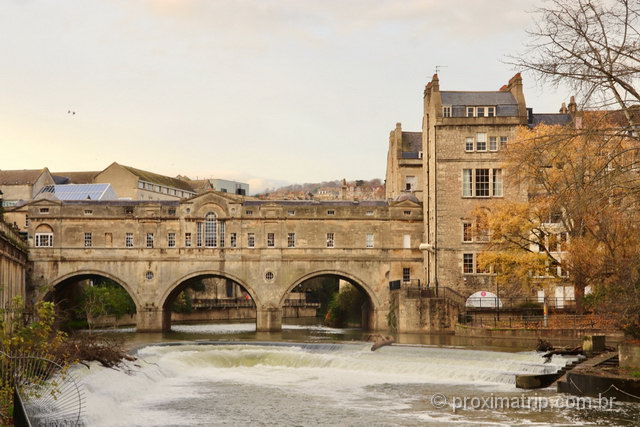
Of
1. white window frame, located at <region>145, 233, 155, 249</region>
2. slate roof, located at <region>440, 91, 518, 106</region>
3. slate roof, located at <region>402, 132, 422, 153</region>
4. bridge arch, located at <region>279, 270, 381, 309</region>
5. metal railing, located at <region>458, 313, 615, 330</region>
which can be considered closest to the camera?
metal railing, located at <region>458, 313, 615, 330</region>

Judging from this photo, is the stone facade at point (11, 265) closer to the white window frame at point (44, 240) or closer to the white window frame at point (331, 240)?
the white window frame at point (44, 240)

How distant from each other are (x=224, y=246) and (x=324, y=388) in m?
26.9

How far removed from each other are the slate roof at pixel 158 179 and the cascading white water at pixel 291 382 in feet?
167

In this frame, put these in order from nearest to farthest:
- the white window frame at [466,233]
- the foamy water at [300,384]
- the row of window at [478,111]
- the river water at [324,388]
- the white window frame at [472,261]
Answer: the river water at [324,388], the foamy water at [300,384], the white window frame at [466,233], the white window frame at [472,261], the row of window at [478,111]

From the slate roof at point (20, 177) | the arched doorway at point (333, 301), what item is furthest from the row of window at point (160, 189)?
the arched doorway at point (333, 301)

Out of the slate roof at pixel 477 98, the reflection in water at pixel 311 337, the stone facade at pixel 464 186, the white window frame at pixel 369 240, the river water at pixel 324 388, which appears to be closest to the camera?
the river water at pixel 324 388

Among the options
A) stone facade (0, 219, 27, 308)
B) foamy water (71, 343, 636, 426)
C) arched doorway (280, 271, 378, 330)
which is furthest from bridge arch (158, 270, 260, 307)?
foamy water (71, 343, 636, 426)

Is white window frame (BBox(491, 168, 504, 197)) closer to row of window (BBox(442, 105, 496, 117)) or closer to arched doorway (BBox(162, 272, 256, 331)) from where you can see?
row of window (BBox(442, 105, 496, 117))

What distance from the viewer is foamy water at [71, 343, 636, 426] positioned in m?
23.3

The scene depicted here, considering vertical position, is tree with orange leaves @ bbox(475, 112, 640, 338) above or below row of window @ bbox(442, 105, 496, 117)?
below

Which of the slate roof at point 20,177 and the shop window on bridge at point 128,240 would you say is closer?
the shop window on bridge at point 128,240

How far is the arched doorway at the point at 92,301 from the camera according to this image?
5569 centimetres

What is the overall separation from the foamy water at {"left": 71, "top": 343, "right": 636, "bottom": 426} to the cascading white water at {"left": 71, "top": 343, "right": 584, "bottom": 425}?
Answer: 0.03m

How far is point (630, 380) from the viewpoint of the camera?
24.0 m
